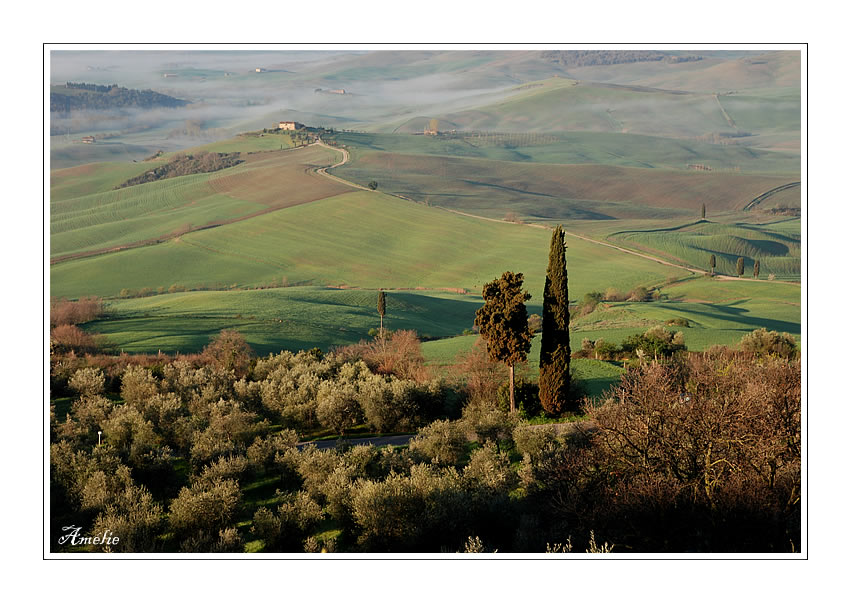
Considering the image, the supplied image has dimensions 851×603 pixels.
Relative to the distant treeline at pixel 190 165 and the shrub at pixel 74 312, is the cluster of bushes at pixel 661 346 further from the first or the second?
the distant treeline at pixel 190 165

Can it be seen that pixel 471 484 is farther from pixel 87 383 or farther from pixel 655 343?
pixel 655 343

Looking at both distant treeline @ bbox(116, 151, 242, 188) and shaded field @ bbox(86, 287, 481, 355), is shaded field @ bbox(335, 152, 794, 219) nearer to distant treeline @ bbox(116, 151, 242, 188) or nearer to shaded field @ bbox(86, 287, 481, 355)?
distant treeline @ bbox(116, 151, 242, 188)

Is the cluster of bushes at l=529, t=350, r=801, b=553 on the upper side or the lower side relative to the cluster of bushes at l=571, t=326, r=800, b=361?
lower

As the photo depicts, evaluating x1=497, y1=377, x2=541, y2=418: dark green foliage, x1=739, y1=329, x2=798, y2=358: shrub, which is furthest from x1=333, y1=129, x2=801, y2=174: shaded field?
x1=497, y1=377, x2=541, y2=418: dark green foliage

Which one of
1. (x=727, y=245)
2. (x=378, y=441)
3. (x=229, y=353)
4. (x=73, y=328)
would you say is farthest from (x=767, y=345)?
(x=727, y=245)

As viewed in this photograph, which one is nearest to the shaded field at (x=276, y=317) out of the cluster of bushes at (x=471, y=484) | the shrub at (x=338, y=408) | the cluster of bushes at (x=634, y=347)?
the cluster of bushes at (x=634, y=347)

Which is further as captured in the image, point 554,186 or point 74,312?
point 554,186
